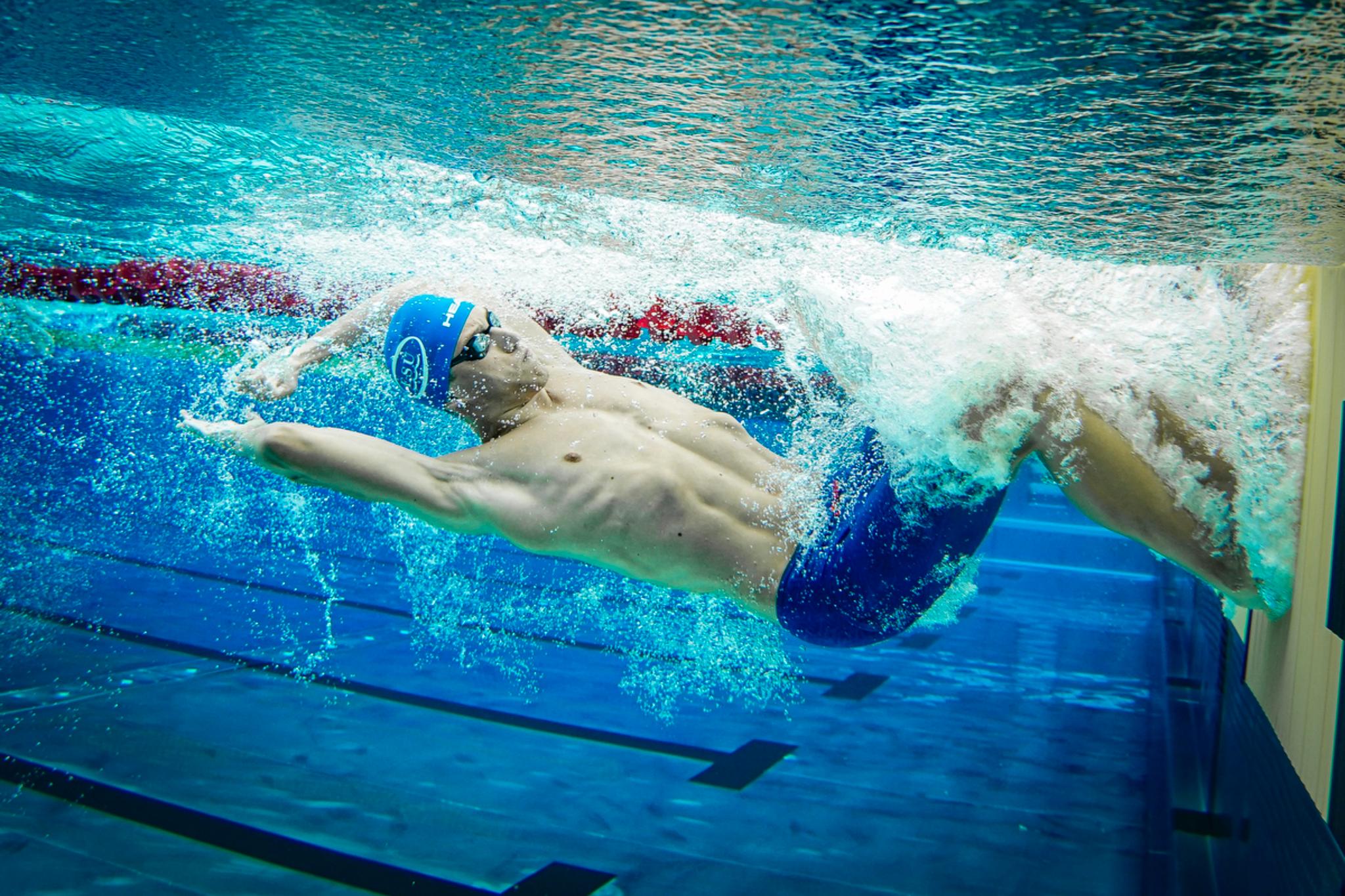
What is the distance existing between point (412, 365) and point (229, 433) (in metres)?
0.61

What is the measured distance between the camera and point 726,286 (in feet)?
16.2

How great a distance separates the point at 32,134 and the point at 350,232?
1.56 m

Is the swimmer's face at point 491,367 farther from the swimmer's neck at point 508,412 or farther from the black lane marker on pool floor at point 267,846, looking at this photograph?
the black lane marker on pool floor at point 267,846

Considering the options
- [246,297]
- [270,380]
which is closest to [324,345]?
[270,380]

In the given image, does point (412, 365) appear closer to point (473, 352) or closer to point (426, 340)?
point (426, 340)

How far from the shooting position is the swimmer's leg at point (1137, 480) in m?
2.03

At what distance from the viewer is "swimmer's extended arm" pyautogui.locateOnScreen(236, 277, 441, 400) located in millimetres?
2871

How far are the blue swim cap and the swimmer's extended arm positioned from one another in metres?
0.21

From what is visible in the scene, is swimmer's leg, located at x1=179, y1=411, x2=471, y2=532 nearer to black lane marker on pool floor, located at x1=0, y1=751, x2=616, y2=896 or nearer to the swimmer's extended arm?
the swimmer's extended arm

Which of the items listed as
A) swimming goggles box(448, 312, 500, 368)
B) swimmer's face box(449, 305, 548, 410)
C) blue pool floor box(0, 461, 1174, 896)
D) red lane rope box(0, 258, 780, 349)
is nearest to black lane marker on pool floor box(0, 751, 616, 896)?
blue pool floor box(0, 461, 1174, 896)

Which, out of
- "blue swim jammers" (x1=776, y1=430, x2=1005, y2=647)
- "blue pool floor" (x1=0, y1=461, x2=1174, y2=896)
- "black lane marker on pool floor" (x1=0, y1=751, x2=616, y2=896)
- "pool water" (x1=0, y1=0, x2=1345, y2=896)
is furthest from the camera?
"blue pool floor" (x1=0, y1=461, x2=1174, y2=896)

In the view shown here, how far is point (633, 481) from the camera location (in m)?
2.64

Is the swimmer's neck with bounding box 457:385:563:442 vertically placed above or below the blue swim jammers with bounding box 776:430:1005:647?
above

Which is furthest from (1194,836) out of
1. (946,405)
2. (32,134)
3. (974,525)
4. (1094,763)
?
(32,134)
